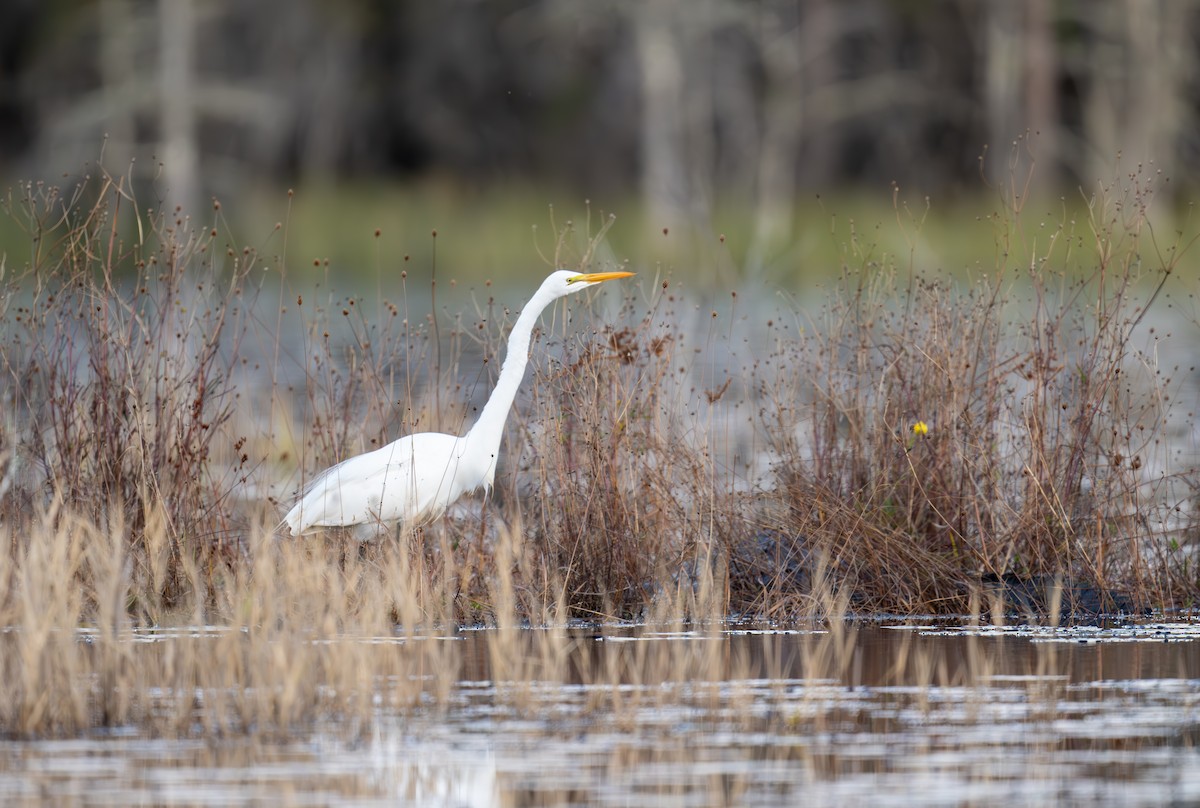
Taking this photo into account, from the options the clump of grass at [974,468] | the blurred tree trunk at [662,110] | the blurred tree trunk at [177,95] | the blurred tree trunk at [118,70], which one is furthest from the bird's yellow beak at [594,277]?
the blurred tree trunk at [118,70]

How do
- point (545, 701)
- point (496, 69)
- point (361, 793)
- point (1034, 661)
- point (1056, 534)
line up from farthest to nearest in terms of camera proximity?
1. point (496, 69)
2. point (1056, 534)
3. point (1034, 661)
4. point (545, 701)
5. point (361, 793)

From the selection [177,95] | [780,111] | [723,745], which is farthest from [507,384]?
[780,111]

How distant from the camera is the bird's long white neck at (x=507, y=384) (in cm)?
783

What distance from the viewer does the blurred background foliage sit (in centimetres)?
2884

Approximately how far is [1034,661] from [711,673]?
1.30m

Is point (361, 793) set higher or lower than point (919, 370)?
lower

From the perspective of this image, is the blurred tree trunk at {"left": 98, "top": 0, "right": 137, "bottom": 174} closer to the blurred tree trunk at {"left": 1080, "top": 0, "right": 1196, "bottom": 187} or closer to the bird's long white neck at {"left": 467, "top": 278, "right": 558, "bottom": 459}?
the blurred tree trunk at {"left": 1080, "top": 0, "right": 1196, "bottom": 187}

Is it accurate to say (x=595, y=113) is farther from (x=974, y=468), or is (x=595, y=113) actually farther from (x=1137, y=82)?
(x=974, y=468)

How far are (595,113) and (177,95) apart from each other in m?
13.3

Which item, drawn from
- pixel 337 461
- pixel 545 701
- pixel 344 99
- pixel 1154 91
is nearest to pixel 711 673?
pixel 545 701

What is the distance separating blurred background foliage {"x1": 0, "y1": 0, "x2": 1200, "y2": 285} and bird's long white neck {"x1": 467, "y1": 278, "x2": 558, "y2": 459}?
53.8ft

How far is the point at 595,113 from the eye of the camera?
3928 cm

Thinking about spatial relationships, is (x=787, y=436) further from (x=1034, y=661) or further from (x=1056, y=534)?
(x=1034, y=661)

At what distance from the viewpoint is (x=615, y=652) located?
20.9 ft
